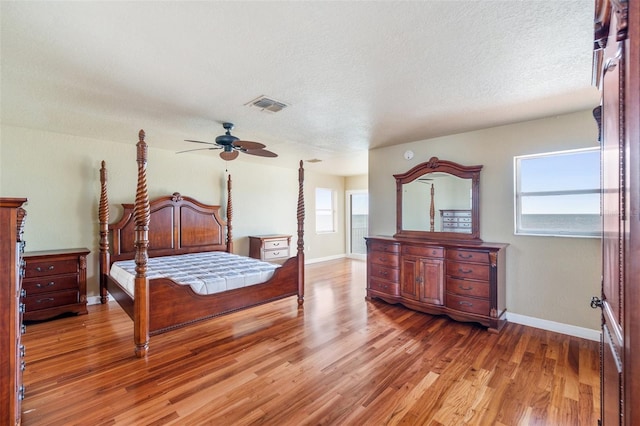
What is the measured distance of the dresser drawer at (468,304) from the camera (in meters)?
3.25

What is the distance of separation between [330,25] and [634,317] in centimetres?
179

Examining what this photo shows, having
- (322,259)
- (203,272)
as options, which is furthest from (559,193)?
(322,259)

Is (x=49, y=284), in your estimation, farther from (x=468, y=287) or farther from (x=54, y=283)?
(x=468, y=287)

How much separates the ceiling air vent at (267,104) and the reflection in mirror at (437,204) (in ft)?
7.66

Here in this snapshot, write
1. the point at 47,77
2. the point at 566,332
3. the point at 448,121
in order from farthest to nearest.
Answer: the point at 448,121, the point at 566,332, the point at 47,77

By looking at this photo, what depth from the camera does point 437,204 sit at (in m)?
4.09

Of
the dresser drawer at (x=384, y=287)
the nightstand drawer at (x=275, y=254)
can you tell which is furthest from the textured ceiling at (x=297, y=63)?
the nightstand drawer at (x=275, y=254)

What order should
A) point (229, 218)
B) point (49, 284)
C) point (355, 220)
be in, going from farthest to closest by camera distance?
point (355, 220), point (229, 218), point (49, 284)

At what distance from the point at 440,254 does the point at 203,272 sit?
2885 mm

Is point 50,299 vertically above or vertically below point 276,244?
below

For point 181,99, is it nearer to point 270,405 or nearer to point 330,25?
point 330,25

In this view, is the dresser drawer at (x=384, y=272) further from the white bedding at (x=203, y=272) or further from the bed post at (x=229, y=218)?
the bed post at (x=229, y=218)

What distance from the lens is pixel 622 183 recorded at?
74 cm

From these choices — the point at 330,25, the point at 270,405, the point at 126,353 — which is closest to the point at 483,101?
the point at 330,25
